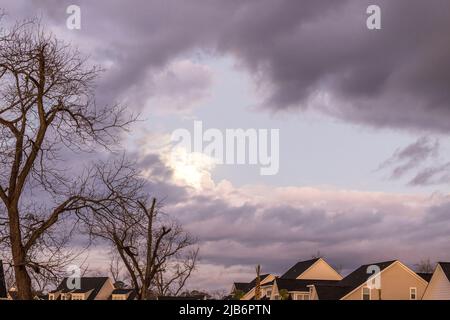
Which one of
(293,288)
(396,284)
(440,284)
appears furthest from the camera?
(293,288)

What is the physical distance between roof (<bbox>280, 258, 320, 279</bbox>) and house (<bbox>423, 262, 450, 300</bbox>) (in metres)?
28.5

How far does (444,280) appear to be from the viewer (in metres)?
53.2

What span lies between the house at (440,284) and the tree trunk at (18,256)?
140ft

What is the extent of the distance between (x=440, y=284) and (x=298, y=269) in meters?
32.4

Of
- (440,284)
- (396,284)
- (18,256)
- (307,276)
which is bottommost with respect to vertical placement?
(396,284)

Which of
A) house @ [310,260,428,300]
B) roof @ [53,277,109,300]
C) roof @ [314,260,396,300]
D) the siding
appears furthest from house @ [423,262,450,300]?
roof @ [53,277,109,300]

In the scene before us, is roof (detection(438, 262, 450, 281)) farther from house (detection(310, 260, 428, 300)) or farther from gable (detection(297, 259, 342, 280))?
gable (detection(297, 259, 342, 280))

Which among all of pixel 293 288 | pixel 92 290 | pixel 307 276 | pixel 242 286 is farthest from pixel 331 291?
pixel 92 290

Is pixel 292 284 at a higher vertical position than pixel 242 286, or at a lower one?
higher

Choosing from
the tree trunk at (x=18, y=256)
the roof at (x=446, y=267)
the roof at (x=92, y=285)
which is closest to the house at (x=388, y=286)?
the roof at (x=446, y=267)

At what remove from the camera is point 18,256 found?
18.2 meters

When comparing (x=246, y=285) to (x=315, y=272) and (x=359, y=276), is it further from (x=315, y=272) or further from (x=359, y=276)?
(x=359, y=276)
